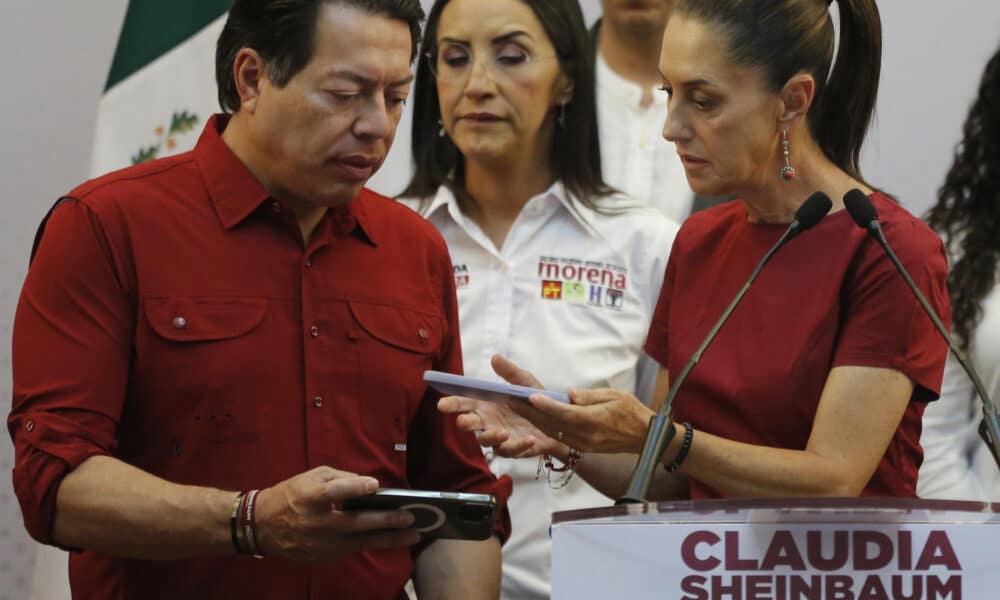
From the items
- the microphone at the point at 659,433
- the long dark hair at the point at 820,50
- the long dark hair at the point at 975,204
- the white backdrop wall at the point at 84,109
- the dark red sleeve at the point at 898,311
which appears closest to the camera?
the microphone at the point at 659,433

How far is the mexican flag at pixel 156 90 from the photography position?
145 inches

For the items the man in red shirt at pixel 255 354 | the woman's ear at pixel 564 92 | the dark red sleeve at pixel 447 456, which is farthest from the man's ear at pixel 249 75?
the woman's ear at pixel 564 92

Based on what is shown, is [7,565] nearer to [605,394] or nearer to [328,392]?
[328,392]

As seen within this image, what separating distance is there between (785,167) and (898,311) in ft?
1.03

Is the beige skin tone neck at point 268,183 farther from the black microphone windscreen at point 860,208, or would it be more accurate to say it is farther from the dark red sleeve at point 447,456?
the black microphone windscreen at point 860,208

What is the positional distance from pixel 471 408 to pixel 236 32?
738mm

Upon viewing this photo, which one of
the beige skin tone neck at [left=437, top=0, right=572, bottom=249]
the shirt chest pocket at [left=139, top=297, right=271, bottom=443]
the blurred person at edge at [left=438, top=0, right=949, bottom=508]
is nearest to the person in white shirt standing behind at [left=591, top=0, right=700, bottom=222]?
the beige skin tone neck at [left=437, top=0, right=572, bottom=249]

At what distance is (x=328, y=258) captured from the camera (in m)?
2.44

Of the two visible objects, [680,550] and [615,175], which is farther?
[615,175]

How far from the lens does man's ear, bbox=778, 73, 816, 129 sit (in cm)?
250

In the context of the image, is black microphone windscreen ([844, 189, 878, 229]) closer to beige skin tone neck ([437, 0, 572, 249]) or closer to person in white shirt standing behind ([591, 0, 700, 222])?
Answer: beige skin tone neck ([437, 0, 572, 249])

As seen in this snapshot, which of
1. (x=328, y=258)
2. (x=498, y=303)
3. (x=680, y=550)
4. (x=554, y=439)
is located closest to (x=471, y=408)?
(x=554, y=439)

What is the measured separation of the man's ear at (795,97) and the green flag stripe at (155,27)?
5.84 feet

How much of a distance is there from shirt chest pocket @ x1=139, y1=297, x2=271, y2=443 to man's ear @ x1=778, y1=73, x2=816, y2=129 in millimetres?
962
